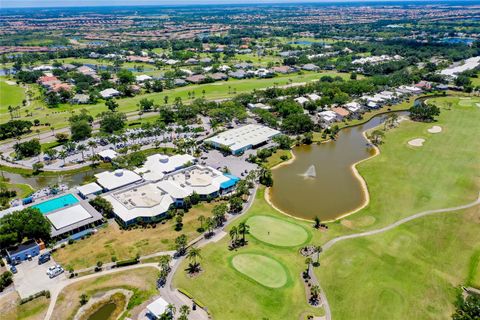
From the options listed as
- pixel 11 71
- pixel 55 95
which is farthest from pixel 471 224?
pixel 11 71

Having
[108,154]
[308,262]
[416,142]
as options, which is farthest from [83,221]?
[416,142]

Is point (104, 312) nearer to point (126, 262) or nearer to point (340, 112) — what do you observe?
point (126, 262)

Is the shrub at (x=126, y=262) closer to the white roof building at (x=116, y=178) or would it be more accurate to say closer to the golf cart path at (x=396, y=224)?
the white roof building at (x=116, y=178)

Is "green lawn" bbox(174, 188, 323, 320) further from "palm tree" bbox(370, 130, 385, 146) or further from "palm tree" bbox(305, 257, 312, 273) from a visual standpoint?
"palm tree" bbox(370, 130, 385, 146)

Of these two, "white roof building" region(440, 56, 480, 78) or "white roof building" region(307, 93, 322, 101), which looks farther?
"white roof building" region(440, 56, 480, 78)

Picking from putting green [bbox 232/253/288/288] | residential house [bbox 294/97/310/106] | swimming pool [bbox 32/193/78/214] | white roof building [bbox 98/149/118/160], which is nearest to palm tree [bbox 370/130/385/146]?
residential house [bbox 294/97/310/106]

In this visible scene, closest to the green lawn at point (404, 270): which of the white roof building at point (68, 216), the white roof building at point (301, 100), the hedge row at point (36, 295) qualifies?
the hedge row at point (36, 295)

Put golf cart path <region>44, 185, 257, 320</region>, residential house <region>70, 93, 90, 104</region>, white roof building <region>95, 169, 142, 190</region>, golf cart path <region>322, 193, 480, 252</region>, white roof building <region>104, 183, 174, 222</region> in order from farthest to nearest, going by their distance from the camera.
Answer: residential house <region>70, 93, 90, 104</region> < white roof building <region>95, 169, 142, 190</region> < white roof building <region>104, 183, 174, 222</region> < golf cart path <region>322, 193, 480, 252</region> < golf cart path <region>44, 185, 257, 320</region>
